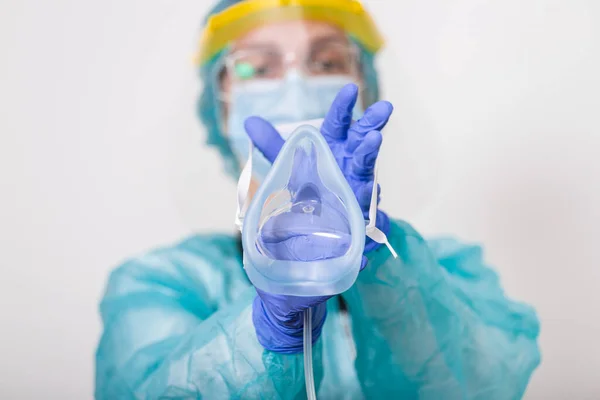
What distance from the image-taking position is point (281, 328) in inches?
28.7

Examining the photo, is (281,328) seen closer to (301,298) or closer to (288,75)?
(301,298)

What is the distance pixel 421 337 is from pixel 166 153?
79 centimetres

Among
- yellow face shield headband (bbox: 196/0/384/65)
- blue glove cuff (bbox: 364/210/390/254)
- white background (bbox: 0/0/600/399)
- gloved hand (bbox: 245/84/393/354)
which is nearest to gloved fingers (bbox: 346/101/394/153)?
gloved hand (bbox: 245/84/393/354)

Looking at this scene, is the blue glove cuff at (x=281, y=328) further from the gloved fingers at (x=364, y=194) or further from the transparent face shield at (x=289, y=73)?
the transparent face shield at (x=289, y=73)

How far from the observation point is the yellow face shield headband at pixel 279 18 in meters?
1.09

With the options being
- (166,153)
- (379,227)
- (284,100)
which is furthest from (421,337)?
(166,153)

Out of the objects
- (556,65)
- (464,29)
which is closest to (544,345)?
(556,65)

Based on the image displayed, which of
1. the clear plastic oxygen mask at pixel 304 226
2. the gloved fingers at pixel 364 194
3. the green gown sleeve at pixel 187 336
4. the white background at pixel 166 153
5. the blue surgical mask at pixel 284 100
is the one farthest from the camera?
the white background at pixel 166 153

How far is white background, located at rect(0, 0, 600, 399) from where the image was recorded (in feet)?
4.55

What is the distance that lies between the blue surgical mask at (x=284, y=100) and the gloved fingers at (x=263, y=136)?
0.97 feet

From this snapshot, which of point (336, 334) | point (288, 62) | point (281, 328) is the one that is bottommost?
point (336, 334)

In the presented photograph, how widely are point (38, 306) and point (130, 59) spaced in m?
0.63

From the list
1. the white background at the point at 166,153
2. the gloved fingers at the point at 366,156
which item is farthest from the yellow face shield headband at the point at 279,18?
the gloved fingers at the point at 366,156

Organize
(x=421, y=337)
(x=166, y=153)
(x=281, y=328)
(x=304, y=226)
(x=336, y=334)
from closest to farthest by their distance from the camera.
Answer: (x=304, y=226) < (x=281, y=328) < (x=421, y=337) < (x=336, y=334) < (x=166, y=153)
